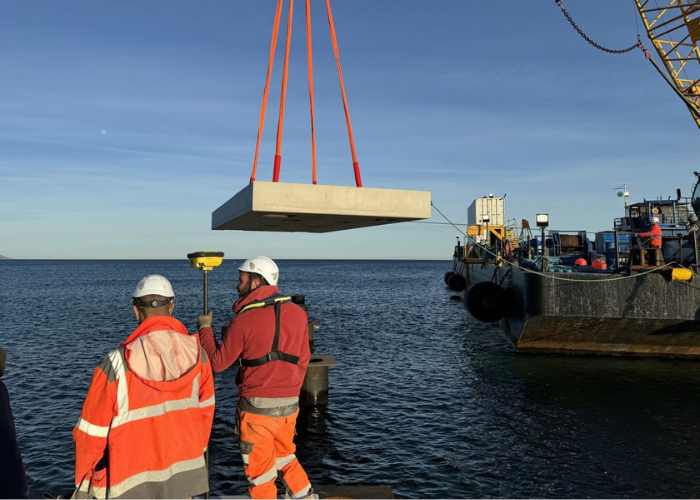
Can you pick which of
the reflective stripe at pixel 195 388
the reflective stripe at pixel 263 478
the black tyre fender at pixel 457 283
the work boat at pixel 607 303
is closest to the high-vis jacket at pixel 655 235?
the work boat at pixel 607 303

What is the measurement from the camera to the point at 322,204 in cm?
593

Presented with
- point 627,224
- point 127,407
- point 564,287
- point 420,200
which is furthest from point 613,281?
point 127,407

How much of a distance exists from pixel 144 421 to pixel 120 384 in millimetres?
302

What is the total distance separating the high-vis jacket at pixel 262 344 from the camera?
13.7ft

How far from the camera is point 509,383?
1558 cm

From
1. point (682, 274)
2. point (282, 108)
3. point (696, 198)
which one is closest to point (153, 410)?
point (282, 108)

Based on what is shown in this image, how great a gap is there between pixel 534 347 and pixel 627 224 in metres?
13.9

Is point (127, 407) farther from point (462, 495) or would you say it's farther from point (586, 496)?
point (586, 496)

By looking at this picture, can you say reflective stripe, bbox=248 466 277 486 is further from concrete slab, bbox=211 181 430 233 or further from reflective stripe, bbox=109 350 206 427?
concrete slab, bbox=211 181 430 233

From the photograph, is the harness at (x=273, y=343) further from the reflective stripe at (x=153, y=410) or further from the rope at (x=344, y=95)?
the rope at (x=344, y=95)

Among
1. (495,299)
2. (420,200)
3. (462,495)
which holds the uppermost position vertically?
(420,200)

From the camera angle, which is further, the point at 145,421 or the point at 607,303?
the point at 607,303

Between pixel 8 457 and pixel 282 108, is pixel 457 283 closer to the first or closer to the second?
pixel 282 108

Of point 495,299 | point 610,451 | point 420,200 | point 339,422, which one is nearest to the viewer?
point 420,200
